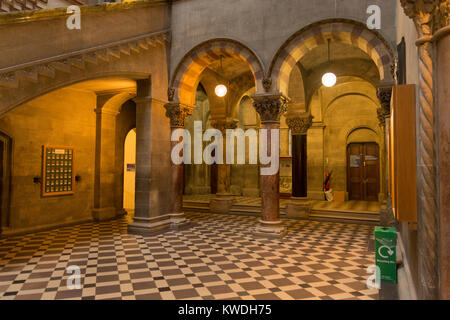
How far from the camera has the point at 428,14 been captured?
2590 mm

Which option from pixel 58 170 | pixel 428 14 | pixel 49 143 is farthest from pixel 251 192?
pixel 428 14

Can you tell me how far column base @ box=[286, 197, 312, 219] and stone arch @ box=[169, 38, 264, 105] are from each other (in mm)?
4587

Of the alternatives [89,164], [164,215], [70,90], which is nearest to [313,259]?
[164,215]

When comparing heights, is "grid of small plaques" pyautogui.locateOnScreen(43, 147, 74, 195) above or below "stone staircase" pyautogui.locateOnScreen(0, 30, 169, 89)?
below

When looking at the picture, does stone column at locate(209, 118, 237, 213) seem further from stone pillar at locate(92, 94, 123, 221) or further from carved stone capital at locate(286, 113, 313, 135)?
stone pillar at locate(92, 94, 123, 221)

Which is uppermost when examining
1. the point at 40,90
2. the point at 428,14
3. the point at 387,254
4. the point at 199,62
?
the point at 199,62

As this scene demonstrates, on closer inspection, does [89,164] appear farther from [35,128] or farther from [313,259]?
[313,259]

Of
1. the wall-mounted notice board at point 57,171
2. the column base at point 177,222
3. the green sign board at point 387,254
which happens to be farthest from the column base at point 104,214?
the green sign board at point 387,254

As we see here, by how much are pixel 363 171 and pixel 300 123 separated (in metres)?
4.71

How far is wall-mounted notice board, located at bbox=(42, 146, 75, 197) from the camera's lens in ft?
27.0

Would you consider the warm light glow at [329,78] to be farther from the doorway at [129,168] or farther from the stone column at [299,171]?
the doorway at [129,168]

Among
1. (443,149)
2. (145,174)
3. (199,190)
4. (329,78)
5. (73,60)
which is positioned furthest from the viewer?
(199,190)

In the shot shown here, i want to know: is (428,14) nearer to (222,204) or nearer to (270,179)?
(270,179)

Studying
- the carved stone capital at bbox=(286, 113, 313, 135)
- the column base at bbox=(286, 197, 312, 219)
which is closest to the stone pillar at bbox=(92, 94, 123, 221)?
the column base at bbox=(286, 197, 312, 219)
